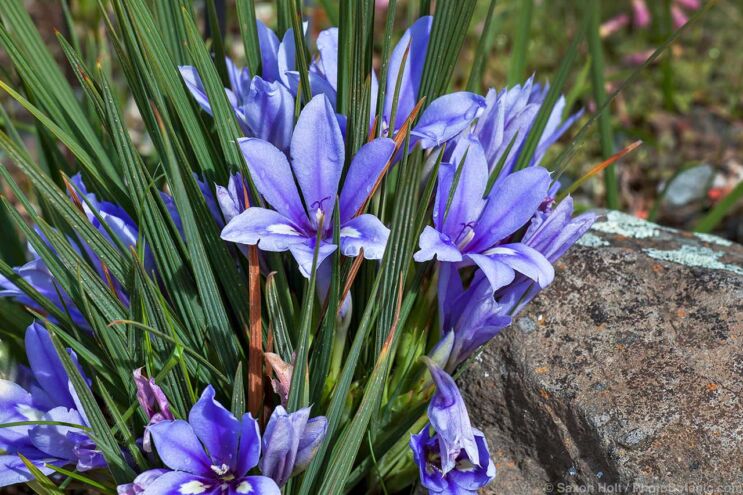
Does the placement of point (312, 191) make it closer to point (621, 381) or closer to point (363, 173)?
point (363, 173)

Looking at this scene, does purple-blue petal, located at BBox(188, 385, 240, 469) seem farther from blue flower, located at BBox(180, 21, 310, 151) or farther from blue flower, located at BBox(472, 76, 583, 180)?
blue flower, located at BBox(472, 76, 583, 180)

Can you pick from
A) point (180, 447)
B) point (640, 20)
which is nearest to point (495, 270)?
point (180, 447)

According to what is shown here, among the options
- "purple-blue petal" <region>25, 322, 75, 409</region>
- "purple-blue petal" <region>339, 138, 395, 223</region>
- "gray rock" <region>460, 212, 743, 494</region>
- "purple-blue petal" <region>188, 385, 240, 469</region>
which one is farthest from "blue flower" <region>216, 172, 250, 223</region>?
"gray rock" <region>460, 212, 743, 494</region>

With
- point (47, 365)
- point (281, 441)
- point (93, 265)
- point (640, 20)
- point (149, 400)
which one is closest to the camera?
point (281, 441)

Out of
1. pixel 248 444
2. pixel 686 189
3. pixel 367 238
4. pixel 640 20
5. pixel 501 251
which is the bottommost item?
pixel 686 189

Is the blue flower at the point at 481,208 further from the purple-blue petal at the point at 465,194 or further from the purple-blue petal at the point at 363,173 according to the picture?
the purple-blue petal at the point at 363,173

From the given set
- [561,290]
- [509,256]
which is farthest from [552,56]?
[509,256]
